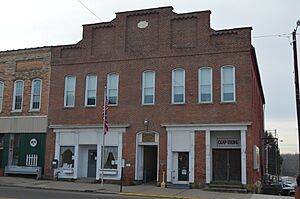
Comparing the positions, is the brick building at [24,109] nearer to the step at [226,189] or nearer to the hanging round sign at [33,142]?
the hanging round sign at [33,142]

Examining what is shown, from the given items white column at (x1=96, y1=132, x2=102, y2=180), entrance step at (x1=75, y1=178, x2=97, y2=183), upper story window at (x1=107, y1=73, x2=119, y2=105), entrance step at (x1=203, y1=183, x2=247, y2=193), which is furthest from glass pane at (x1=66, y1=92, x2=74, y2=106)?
entrance step at (x1=203, y1=183, x2=247, y2=193)

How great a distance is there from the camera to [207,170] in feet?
78.6

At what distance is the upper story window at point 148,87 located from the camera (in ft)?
86.6

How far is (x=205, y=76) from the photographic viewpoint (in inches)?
995

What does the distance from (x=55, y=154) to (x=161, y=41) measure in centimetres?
1086

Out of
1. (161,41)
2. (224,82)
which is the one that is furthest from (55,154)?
(224,82)

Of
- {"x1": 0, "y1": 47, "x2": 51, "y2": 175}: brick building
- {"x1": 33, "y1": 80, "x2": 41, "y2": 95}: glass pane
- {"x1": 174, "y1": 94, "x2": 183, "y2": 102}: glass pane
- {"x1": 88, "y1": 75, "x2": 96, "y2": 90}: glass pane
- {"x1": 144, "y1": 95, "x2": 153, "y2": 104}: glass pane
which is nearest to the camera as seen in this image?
{"x1": 174, "y1": 94, "x2": 183, "y2": 102}: glass pane

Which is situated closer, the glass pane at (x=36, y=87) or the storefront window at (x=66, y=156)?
A: the storefront window at (x=66, y=156)

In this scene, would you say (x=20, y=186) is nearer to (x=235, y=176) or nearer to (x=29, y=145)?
(x=29, y=145)

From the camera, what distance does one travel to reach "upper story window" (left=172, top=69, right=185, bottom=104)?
84.0 feet

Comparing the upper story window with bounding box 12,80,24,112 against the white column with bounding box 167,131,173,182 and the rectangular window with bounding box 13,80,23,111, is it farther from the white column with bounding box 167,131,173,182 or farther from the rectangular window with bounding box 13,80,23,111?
the white column with bounding box 167,131,173,182

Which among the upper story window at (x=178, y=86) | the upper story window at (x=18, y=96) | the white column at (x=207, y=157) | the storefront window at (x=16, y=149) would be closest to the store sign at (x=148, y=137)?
the upper story window at (x=178, y=86)

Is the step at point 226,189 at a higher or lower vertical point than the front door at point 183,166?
lower

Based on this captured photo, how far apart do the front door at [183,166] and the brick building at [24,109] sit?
10.1m
